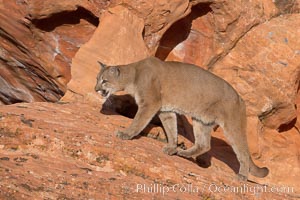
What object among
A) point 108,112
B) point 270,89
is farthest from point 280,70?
point 108,112

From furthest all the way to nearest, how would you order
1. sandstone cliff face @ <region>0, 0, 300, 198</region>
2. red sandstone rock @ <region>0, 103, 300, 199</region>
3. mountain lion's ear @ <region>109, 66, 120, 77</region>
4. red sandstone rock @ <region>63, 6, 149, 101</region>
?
1. sandstone cliff face @ <region>0, 0, 300, 198</region>
2. red sandstone rock @ <region>63, 6, 149, 101</region>
3. mountain lion's ear @ <region>109, 66, 120, 77</region>
4. red sandstone rock @ <region>0, 103, 300, 199</region>

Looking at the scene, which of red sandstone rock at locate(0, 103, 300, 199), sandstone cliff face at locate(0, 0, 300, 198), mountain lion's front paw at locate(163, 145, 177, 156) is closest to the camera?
red sandstone rock at locate(0, 103, 300, 199)

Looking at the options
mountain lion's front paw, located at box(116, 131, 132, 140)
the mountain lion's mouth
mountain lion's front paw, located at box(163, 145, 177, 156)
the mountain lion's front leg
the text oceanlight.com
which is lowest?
the text oceanlight.com

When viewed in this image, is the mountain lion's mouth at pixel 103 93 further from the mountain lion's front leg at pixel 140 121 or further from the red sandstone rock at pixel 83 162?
the mountain lion's front leg at pixel 140 121

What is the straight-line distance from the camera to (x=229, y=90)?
845 cm

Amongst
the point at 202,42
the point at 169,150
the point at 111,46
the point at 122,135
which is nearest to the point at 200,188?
the point at 169,150

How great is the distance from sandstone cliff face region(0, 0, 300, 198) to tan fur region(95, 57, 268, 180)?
790 millimetres

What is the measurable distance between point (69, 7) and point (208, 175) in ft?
12.8

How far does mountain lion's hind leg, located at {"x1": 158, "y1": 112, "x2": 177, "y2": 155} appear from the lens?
25.7ft

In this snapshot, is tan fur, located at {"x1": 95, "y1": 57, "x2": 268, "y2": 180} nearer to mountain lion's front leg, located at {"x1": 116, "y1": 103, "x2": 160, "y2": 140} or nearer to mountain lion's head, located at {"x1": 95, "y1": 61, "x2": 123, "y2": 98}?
mountain lion's head, located at {"x1": 95, "y1": 61, "x2": 123, "y2": 98}

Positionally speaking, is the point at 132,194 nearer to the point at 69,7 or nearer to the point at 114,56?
the point at 114,56

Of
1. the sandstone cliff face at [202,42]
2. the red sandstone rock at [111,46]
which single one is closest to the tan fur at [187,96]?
the red sandstone rock at [111,46]

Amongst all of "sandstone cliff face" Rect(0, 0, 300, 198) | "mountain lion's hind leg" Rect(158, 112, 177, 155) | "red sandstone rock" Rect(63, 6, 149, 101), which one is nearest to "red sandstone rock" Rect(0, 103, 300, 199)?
"mountain lion's hind leg" Rect(158, 112, 177, 155)

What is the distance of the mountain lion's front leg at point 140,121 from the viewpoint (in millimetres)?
7562
